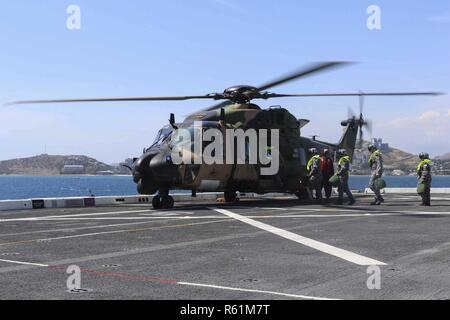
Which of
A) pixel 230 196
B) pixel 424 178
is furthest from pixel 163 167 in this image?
pixel 424 178

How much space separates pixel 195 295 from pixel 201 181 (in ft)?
42.3

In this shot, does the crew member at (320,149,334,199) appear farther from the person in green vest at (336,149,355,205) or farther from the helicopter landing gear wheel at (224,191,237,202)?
the helicopter landing gear wheel at (224,191,237,202)

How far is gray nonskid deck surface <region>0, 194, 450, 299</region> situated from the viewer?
5.80m

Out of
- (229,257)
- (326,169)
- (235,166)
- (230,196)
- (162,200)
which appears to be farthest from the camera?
(326,169)

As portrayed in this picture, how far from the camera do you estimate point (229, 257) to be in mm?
7973

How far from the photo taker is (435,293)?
5.57m

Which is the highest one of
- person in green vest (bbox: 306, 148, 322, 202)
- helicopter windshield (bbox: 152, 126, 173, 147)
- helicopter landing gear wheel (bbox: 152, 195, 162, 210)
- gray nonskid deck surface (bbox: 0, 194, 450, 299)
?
helicopter windshield (bbox: 152, 126, 173, 147)

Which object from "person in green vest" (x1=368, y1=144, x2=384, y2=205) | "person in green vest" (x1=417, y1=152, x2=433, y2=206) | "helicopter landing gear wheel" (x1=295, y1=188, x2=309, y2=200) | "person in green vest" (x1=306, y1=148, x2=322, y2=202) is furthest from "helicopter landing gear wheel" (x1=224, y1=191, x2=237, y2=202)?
"person in green vest" (x1=417, y1=152, x2=433, y2=206)

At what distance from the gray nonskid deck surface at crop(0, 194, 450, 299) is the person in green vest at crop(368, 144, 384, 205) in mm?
4582

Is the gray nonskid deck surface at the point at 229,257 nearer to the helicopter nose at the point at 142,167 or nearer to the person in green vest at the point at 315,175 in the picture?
the helicopter nose at the point at 142,167

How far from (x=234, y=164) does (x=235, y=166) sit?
0.10 m

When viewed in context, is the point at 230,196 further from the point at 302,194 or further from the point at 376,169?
the point at 376,169

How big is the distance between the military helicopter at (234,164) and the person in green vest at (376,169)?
2.25 metres

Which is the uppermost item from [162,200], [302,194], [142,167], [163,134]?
[163,134]
